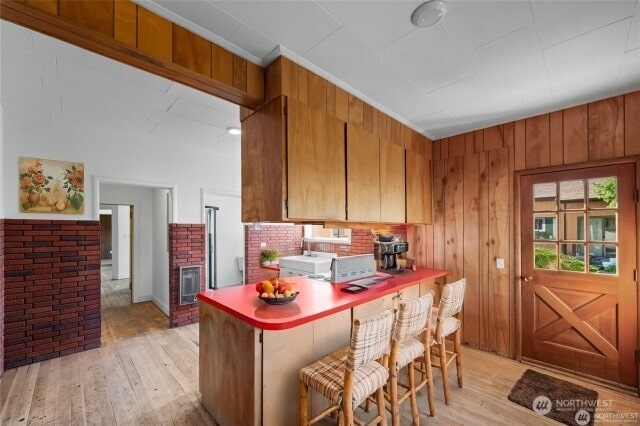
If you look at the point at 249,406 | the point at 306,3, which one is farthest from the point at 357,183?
the point at 249,406

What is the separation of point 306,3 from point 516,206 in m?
2.88

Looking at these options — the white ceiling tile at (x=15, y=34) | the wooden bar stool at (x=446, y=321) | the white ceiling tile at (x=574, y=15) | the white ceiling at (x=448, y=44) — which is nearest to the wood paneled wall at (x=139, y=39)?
the white ceiling at (x=448, y=44)

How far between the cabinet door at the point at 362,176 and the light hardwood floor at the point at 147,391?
152cm

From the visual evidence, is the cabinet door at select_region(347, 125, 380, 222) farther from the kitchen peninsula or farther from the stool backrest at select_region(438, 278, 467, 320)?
the stool backrest at select_region(438, 278, 467, 320)

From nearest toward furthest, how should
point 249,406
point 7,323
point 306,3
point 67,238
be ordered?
point 306,3 < point 249,406 < point 7,323 < point 67,238

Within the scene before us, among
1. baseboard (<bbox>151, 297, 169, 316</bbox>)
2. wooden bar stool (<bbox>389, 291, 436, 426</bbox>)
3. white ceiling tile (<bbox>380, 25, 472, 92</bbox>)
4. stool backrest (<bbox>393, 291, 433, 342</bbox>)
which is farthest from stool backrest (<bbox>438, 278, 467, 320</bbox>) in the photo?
baseboard (<bbox>151, 297, 169, 316</bbox>)

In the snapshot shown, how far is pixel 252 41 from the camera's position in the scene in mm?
1747

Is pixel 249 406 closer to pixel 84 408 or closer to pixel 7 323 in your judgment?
pixel 84 408

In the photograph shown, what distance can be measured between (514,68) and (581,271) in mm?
2029

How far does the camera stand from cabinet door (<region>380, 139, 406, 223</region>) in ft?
9.24

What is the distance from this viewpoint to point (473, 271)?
3.30 m

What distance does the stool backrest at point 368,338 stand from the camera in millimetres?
1458

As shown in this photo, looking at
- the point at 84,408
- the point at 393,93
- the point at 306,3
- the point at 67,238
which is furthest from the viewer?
the point at 67,238

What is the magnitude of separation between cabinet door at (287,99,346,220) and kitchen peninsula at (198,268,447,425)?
655 millimetres
